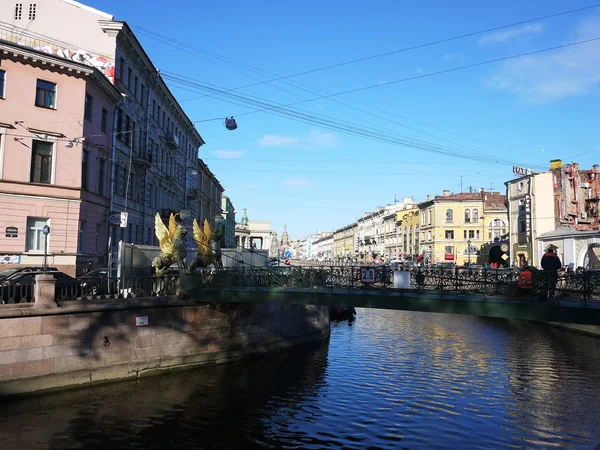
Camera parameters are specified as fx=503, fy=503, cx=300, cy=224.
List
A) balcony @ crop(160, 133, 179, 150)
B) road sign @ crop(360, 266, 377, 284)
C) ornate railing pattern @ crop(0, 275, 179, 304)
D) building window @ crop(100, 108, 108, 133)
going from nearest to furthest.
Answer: road sign @ crop(360, 266, 377, 284) < ornate railing pattern @ crop(0, 275, 179, 304) < building window @ crop(100, 108, 108, 133) < balcony @ crop(160, 133, 179, 150)

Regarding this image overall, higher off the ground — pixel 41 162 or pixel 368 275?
pixel 41 162

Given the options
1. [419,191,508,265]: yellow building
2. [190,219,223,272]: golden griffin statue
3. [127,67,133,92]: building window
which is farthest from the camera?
[419,191,508,265]: yellow building

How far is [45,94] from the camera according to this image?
1019 inches

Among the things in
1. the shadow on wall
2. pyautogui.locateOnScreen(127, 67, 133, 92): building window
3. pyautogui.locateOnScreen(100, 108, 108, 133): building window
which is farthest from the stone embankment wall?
pyautogui.locateOnScreen(127, 67, 133, 92): building window

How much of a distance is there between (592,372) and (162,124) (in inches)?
1445

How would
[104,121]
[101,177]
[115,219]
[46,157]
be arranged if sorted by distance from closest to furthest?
[46,157] < [115,219] < [104,121] < [101,177]

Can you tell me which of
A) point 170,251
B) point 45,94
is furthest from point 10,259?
point 170,251

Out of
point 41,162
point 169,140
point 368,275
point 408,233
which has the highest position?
point 169,140

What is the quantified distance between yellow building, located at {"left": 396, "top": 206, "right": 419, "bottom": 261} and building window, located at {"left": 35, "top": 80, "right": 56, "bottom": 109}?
6589 cm

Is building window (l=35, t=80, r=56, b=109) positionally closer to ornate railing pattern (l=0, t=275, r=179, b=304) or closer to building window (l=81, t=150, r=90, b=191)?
building window (l=81, t=150, r=90, b=191)

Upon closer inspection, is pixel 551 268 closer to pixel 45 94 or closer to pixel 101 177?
pixel 45 94

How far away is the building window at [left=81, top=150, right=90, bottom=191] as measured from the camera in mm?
27469

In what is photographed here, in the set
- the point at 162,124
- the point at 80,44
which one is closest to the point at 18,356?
the point at 80,44

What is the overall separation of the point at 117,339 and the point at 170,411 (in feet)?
14.2
